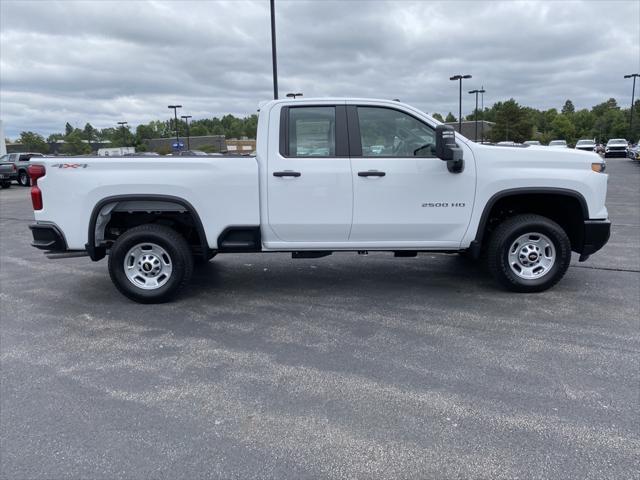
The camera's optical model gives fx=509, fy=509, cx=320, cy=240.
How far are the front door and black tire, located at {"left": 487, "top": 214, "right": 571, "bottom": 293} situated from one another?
0.45 meters

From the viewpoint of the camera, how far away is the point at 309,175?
5.27 metres

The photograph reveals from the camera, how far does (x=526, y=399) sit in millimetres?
3406

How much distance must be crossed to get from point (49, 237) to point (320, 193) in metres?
2.89

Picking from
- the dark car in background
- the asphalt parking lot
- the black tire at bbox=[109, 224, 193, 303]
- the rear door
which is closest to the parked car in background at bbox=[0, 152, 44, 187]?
the dark car in background

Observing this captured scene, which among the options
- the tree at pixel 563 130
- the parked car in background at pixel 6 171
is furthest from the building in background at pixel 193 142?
the tree at pixel 563 130

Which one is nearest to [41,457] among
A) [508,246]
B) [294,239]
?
[294,239]

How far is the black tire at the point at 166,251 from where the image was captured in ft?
17.7

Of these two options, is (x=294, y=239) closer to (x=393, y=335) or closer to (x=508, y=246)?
(x=393, y=335)

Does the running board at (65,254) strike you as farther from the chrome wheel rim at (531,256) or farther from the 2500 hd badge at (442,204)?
the chrome wheel rim at (531,256)

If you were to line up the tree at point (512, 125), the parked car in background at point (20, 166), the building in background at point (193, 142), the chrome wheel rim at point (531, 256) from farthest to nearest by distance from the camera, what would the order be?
the tree at point (512, 125), the building in background at point (193, 142), the parked car in background at point (20, 166), the chrome wheel rim at point (531, 256)

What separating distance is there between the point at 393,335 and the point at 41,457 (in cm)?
281

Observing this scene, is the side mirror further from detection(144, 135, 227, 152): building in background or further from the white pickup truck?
detection(144, 135, 227, 152): building in background

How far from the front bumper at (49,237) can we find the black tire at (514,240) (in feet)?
15.1

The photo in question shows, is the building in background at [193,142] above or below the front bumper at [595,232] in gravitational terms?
above
